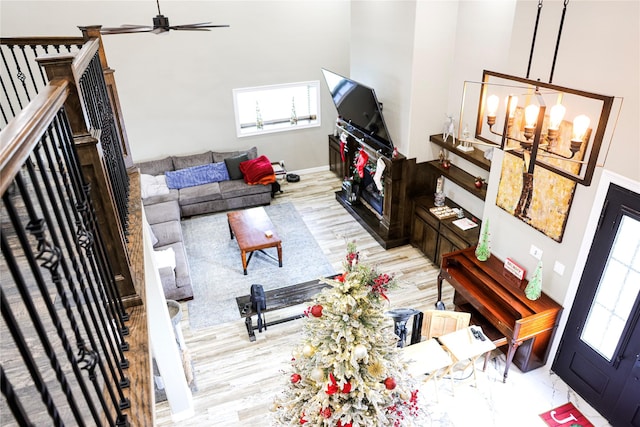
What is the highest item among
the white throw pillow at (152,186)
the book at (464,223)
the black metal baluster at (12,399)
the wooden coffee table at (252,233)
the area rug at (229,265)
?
the black metal baluster at (12,399)

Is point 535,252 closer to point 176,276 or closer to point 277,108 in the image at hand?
point 176,276

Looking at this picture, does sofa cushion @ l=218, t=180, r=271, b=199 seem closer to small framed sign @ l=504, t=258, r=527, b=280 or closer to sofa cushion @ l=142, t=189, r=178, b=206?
sofa cushion @ l=142, t=189, r=178, b=206

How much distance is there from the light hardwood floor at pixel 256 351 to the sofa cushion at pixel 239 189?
133 cm

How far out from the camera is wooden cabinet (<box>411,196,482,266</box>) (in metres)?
5.71

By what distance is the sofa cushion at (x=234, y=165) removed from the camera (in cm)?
816

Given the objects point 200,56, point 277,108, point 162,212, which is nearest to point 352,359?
point 162,212

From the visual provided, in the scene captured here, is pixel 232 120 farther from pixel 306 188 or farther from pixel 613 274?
pixel 613 274

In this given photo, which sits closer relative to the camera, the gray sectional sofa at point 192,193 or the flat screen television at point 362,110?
the flat screen television at point 362,110

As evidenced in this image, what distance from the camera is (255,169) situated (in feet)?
26.1

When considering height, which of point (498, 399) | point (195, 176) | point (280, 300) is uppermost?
point (195, 176)

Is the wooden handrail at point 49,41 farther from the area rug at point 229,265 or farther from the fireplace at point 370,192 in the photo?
the fireplace at point 370,192

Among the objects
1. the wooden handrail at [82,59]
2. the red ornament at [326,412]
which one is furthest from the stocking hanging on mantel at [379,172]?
the wooden handrail at [82,59]

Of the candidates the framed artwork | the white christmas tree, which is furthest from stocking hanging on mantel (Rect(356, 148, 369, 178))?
the white christmas tree

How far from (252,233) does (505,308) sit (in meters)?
3.56
